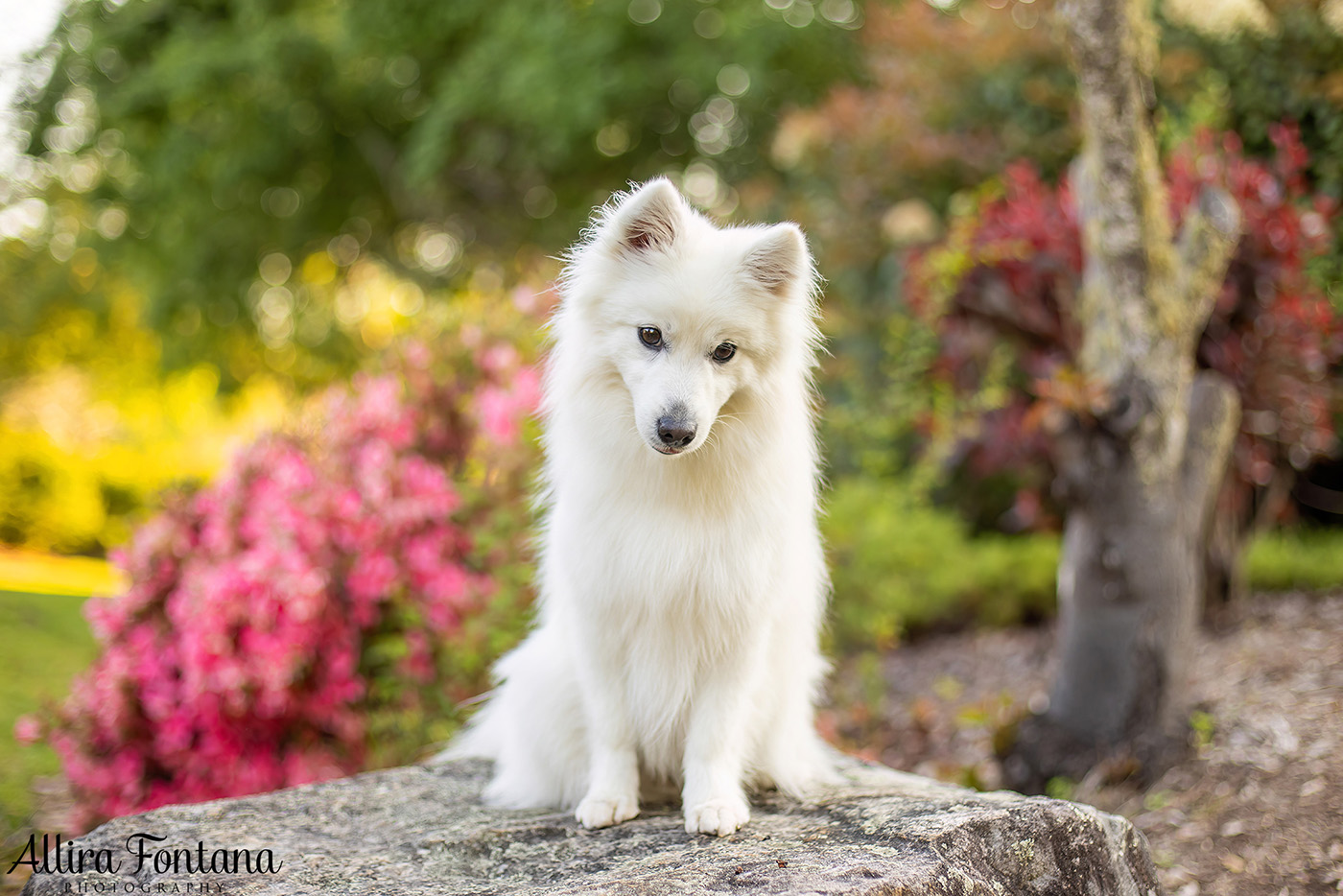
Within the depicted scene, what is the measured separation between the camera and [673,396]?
2355mm

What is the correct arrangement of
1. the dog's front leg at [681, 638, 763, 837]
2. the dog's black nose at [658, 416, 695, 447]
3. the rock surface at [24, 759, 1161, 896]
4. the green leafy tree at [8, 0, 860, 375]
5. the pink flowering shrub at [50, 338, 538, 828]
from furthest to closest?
the green leafy tree at [8, 0, 860, 375] < the pink flowering shrub at [50, 338, 538, 828] < the dog's front leg at [681, 638, 763, 837] < the dog's black nose at [658, 416, 695, 447] < the rock surface at [24, 759, 1161, 896]

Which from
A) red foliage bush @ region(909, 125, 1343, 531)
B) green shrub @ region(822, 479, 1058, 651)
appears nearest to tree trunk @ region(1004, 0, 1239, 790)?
red foliage bush @ region(909, 125, 1343, 531)

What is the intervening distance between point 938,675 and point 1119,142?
3.81 meters

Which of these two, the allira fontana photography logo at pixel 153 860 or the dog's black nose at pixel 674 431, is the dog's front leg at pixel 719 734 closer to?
the dog's black nose at pixel 674 431

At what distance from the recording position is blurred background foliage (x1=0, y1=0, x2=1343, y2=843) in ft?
18.5

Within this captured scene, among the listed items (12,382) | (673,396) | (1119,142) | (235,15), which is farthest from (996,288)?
(12,382)

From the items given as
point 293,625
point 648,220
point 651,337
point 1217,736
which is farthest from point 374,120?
point 1217,736

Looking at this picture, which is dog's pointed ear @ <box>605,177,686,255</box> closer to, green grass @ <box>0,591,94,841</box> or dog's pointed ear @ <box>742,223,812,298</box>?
dog's pointed ear @ <box>742,223,812,298</box>

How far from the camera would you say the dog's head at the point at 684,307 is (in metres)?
2.39

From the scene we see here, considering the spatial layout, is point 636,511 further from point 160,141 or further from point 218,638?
point 160,141

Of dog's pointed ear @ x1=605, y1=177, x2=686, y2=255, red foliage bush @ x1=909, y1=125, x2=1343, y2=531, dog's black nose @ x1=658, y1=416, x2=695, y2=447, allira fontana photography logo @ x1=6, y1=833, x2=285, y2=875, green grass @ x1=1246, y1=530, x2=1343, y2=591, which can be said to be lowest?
allira fontana photography logo @ x1=6, y1=833, x2=285, y2=875

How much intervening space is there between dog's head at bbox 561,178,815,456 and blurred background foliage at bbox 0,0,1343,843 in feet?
5.42

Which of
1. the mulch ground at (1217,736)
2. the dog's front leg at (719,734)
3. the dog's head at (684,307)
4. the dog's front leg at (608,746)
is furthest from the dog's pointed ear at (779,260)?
the mulch ground at (1217,736)

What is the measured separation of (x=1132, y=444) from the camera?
3.68 metres
